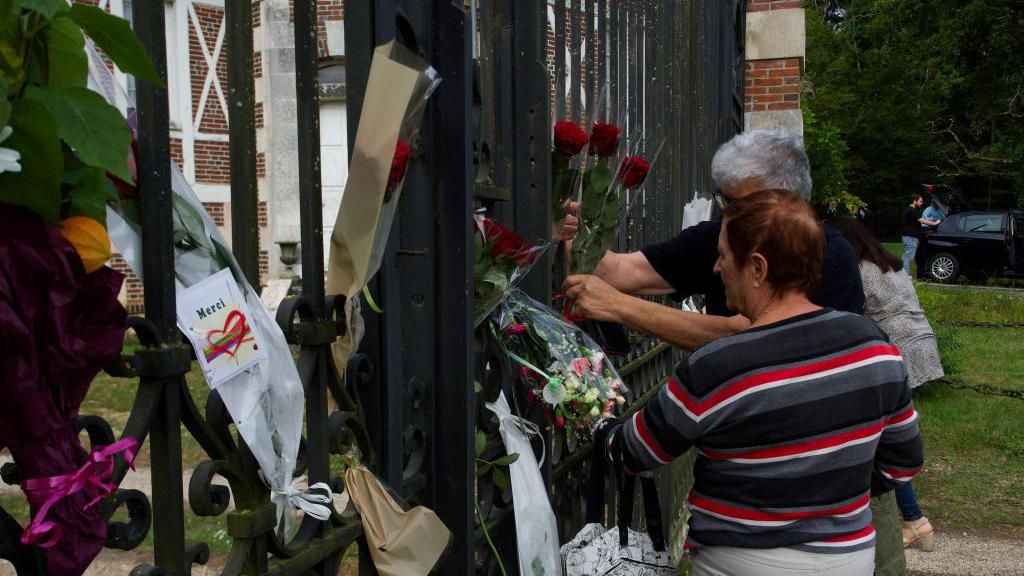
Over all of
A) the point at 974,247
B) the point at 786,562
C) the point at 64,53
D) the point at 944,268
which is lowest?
the point at 944,268

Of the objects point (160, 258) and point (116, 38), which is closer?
point (116, 38)

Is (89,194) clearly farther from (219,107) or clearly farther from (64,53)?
(219,107)

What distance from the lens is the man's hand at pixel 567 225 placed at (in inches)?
102

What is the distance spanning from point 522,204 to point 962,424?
22.0ft

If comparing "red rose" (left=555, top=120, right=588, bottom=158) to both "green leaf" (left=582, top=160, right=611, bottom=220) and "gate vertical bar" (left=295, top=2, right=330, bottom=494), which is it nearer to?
"green leaf" (left=582, top=160, right=611, bottom=220)

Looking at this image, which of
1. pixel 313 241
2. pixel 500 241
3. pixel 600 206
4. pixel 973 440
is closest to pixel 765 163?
pixel 600 206

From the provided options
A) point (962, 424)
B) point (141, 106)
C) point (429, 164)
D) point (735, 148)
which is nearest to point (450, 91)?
point (429, 164)

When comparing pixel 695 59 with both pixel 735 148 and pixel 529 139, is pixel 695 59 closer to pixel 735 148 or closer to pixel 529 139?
pixel 735 148

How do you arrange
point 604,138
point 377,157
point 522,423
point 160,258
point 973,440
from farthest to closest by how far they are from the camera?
point 973,440 < point 604,138 < point 522,423 < point 377,157 < point 160,258

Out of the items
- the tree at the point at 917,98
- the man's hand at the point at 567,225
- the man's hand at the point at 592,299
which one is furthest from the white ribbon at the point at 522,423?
the tree at the point at 917,98

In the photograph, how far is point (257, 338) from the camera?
1.36m

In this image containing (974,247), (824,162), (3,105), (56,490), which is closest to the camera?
(3,105)

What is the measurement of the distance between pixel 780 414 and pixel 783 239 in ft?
1.33

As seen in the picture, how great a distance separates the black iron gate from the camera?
122cm
